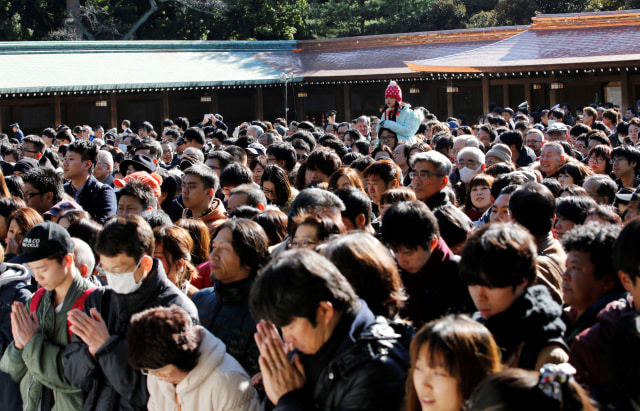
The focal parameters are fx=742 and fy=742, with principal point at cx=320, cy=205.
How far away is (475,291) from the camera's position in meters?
2.65

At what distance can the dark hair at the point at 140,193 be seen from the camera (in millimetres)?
5324

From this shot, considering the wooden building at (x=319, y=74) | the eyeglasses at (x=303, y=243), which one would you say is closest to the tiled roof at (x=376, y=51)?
the wooden building at (x=319, y=74)

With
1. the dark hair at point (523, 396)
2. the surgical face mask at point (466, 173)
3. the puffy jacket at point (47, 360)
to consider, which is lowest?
the puffy jacket at point (47, 360)

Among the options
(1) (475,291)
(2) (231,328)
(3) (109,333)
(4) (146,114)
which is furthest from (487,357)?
(4) (146,114)

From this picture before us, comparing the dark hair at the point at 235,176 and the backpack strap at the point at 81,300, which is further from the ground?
the dark hair at the point at 235,176

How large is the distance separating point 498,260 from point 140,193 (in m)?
3.33

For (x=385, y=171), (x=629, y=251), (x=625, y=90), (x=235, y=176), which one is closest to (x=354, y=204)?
(x=385, y=171)

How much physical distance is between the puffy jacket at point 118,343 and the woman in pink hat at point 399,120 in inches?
222

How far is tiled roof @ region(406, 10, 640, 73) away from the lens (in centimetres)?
1825

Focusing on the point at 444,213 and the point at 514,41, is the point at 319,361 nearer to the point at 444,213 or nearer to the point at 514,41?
the point at 444,213

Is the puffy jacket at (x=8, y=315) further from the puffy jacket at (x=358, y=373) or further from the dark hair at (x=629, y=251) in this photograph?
the dark hair at (x=629, y=251)

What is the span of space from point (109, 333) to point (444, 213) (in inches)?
73.5

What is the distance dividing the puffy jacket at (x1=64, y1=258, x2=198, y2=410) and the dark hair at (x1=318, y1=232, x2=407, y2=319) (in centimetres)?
81

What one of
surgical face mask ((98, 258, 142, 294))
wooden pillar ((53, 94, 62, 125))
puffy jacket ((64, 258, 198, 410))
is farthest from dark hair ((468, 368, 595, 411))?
wooden pillar ((53, 94, 62, 125))
